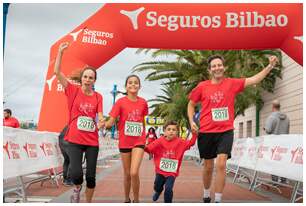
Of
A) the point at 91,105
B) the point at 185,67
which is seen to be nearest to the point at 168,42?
the point at 91,105

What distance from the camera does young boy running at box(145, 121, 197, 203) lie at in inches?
246

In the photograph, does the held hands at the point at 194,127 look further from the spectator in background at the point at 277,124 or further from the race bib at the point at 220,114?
the spectator in background at the point at 277,124

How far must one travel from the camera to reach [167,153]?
6.32m

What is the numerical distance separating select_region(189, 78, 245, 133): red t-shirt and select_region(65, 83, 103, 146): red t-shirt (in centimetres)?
145

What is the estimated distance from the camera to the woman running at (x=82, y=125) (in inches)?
214

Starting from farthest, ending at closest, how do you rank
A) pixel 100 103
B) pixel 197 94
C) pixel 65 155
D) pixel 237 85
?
pixel 65 155, pixel 197 94, pixel 237 85, pixel 100 103

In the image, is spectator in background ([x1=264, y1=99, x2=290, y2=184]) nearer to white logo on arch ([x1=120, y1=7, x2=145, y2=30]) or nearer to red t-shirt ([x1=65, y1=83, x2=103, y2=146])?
white logo on arch ([x1=120, y1=7, x2=145, y2=30])

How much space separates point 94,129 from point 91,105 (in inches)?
12.0

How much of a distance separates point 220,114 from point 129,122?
1212mm

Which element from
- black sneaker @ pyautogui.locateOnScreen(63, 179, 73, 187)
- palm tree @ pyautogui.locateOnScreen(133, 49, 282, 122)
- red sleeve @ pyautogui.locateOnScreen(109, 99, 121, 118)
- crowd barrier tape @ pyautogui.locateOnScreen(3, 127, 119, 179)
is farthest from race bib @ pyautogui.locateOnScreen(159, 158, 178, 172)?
palm tree @ pyautogui.locateOnScreen(133, 49, 282, 122)

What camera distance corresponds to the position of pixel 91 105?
18.3ft

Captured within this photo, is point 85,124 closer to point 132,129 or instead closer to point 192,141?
point 132,129

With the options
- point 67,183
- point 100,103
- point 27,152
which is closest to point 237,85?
point 100,103

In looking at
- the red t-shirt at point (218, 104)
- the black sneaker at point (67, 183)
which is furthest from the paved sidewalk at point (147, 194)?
the red t-shirt at point (218, 104)
